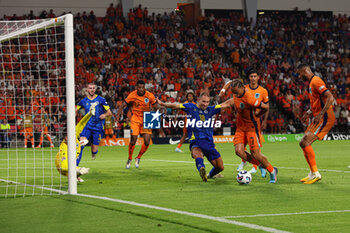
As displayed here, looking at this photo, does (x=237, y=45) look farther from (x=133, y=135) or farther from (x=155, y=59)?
(x=133, y=135)

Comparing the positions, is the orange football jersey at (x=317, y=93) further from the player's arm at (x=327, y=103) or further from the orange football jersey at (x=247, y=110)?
the orange football jersey at (x=247, y=110)

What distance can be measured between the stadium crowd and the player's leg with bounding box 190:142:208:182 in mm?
15696

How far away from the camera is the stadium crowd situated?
31484mm

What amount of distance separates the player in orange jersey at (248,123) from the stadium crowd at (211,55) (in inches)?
649

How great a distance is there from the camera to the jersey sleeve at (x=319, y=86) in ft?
36.0

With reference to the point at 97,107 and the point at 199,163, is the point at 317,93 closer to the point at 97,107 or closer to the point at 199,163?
the point at 199,163

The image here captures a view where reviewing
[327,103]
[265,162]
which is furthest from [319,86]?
[265,162]

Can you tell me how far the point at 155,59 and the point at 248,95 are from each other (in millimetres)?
23253

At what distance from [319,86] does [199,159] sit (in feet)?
9.06

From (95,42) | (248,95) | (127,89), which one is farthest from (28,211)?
(95,42)

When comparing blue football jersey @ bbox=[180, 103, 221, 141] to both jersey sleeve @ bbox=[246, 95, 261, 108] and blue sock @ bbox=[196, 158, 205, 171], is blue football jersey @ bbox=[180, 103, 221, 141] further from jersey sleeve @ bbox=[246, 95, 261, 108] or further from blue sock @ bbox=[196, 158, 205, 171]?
jersey sleeve @ bbox=[246, 95, 261, 108]

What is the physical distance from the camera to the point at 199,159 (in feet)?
37.8

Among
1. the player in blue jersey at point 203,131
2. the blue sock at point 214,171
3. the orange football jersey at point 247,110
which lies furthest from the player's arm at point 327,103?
the blue sock at point 214,171

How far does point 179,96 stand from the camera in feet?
101
